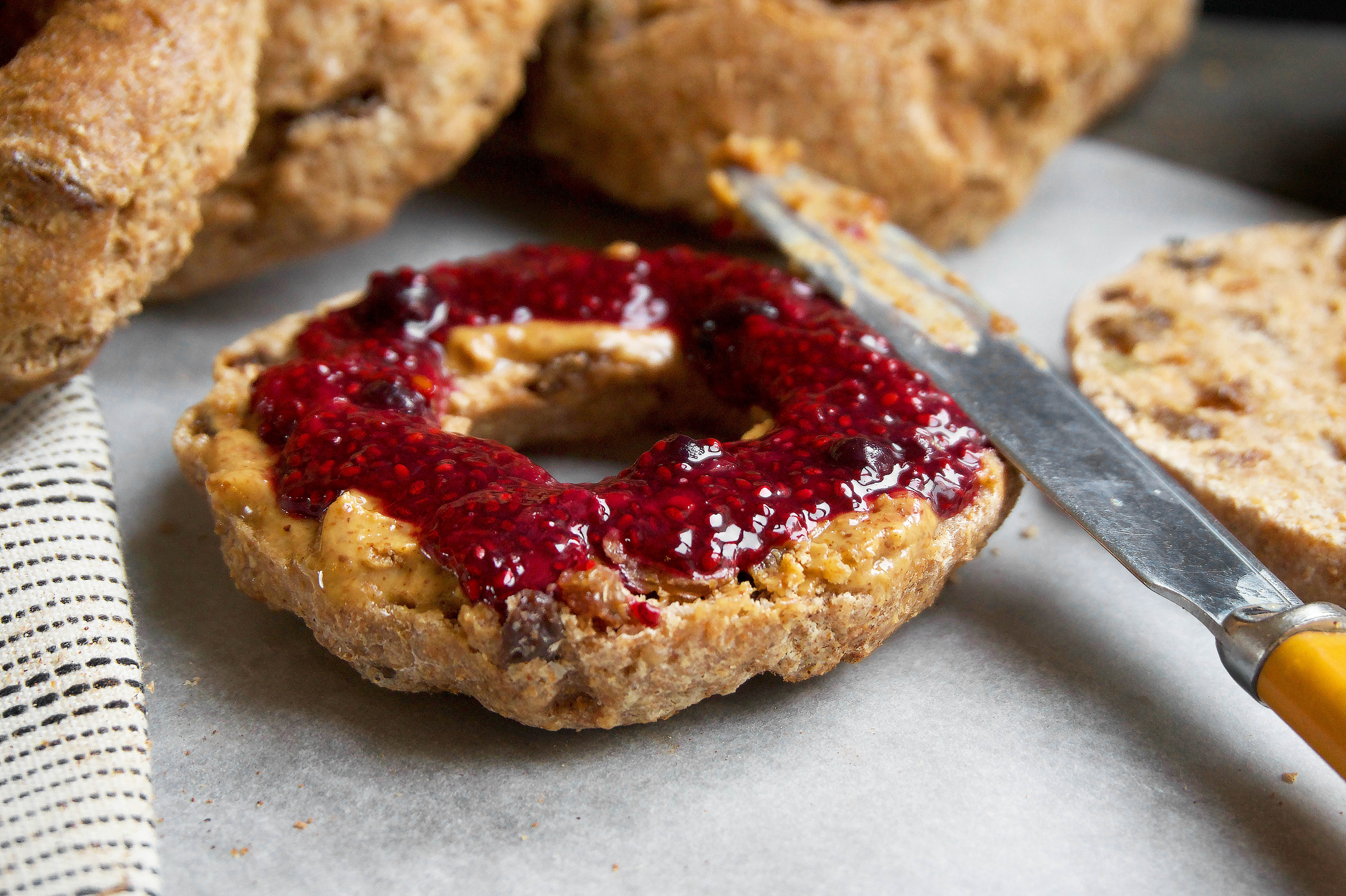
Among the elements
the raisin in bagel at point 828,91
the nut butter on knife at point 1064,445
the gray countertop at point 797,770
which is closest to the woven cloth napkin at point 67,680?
the gray countertop at point 797,770

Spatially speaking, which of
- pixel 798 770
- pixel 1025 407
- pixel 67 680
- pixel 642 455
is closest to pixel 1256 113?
pixel 1025 407

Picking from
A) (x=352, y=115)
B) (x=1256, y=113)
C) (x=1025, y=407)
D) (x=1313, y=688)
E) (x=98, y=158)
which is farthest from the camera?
(x=1256, y=113)

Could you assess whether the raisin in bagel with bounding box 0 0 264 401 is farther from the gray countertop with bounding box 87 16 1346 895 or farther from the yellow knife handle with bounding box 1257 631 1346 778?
the yellow knife handle with bounding box 1257 631 1346 778

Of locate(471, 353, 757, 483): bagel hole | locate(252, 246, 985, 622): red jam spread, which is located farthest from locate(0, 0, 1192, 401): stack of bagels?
locate(471, 353, 757, 483): bagel hole

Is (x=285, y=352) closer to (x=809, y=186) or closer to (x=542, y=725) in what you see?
(x=542, y=725)

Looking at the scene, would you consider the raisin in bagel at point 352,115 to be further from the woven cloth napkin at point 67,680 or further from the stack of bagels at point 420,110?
the woven cloth napkin at point 67,680

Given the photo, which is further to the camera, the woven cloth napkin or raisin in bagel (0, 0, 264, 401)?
raisin in bagel (0, 0, 264, 401)

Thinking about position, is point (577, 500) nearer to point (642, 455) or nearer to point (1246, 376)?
point (642, 455)
